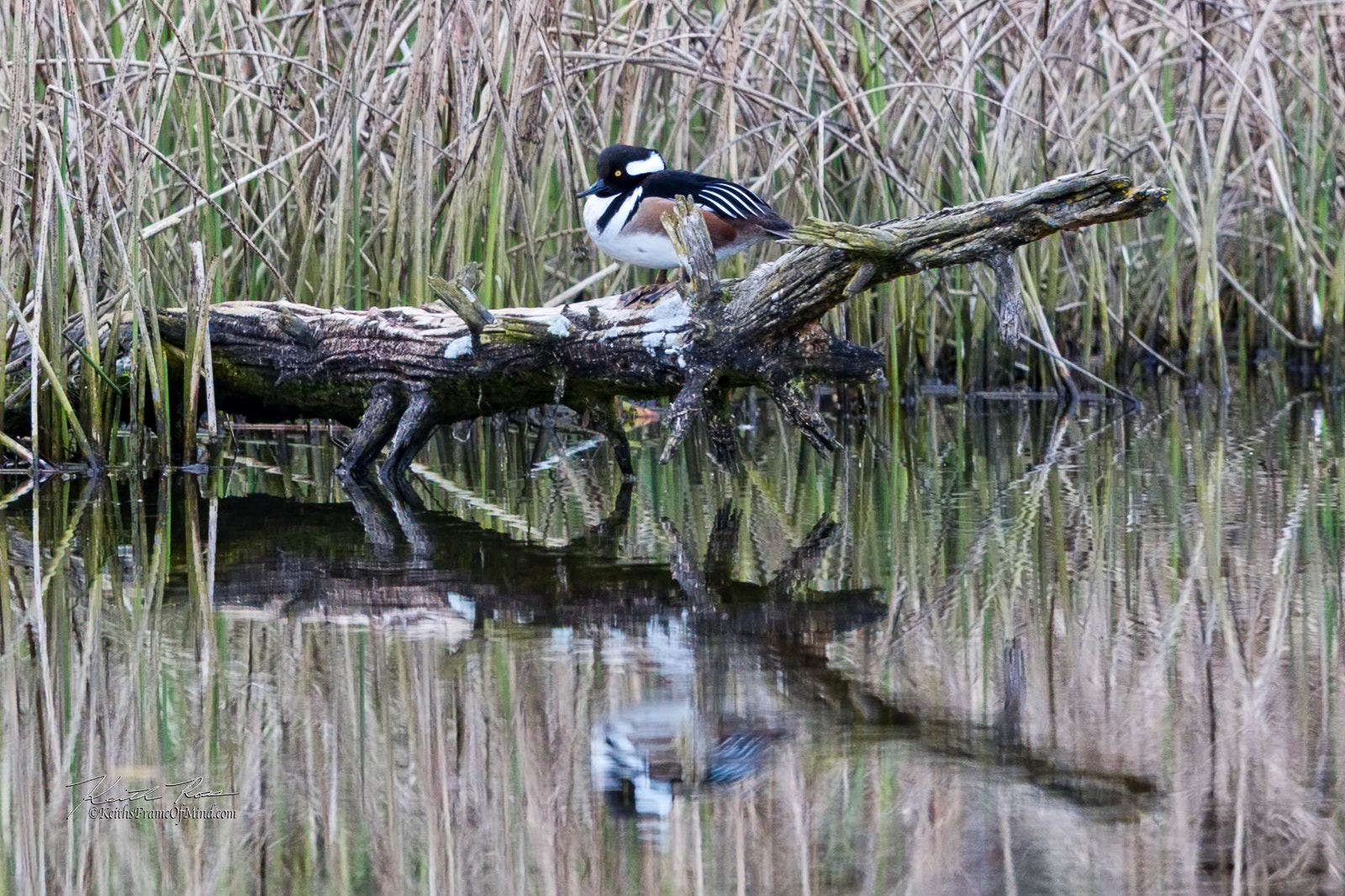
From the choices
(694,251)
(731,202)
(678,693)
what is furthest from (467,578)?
(731,202)

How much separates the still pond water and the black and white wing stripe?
2.84 ft

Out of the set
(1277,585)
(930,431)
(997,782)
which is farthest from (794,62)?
(997,782)

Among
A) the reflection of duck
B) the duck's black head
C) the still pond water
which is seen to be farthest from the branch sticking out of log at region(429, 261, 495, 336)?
the reflection of duck

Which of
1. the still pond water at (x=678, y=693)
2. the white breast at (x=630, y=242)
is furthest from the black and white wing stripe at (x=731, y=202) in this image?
the still pond water at (x=678, y=693)

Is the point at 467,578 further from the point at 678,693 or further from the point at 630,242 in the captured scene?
the point at 630,242

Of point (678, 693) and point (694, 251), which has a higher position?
point (694, 251)

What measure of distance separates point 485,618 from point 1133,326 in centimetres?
547

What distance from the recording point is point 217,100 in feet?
19.7

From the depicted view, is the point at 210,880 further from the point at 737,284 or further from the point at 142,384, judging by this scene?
the point at 142,384

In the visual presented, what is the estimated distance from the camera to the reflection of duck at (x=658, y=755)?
2.23m

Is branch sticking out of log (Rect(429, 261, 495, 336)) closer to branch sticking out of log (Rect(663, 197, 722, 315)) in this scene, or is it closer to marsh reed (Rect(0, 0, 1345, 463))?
branch sticking out of log (Rect(663, 197, 722, 315))

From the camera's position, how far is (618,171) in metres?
5.44

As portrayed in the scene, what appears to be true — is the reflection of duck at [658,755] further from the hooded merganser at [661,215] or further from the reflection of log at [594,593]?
the hooded merganser at [661,215]

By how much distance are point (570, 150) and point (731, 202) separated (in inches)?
73.7
